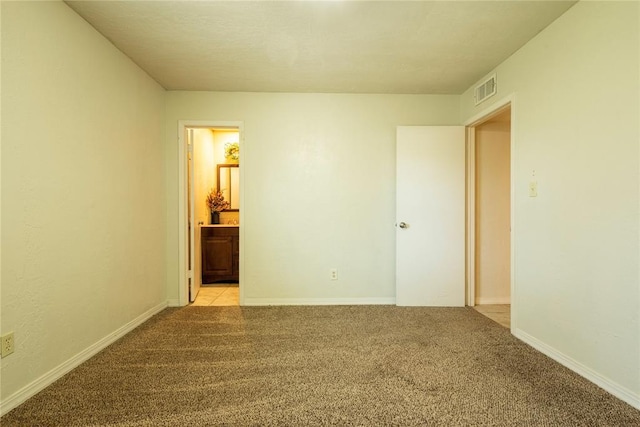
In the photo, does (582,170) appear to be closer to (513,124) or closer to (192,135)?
(513,124)

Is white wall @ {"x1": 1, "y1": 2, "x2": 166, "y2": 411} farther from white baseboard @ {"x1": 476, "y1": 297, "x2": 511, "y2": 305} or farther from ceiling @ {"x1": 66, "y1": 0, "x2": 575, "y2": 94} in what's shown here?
white baseboard @ {"x1": 476, "y1": 297, "x2": 511, "y2": 305}

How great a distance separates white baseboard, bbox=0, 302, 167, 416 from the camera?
1.50 m

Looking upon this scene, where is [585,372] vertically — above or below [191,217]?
below

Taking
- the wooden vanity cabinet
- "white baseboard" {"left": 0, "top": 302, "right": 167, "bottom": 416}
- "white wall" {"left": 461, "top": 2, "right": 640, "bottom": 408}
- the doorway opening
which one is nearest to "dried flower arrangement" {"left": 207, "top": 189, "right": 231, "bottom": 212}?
the wooden vanity cabinet

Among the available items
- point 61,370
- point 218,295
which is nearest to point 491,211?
point 218,295

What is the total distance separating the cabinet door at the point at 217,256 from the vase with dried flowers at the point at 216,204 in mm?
519

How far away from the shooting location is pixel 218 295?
3629 mm

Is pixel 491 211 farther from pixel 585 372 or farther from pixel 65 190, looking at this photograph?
pixel 65 190

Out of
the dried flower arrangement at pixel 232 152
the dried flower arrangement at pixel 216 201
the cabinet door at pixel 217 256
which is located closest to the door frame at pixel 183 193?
the cabinet door at pixel 217 256

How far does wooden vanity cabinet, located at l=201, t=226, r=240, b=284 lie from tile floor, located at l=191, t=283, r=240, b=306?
17cm

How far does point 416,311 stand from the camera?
2.98 m

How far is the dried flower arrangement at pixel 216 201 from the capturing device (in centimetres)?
455

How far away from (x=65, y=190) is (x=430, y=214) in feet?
9.88

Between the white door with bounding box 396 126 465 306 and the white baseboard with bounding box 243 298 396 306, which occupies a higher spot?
the white door with bounding box 396 126 465 306
